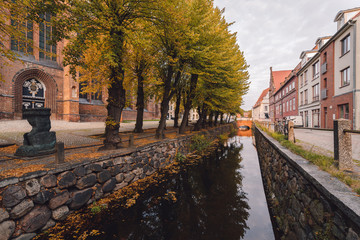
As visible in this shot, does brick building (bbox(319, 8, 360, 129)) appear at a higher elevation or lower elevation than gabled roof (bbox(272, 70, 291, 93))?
lower

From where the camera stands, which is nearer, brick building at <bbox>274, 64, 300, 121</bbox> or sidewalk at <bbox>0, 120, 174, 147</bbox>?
sidewalk at <bbox>0, 120, 174, 147</bbox>

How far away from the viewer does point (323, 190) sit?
232 centimetres

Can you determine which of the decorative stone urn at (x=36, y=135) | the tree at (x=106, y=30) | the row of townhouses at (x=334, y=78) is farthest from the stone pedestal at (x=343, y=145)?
the row of townhouses at (x=334, y=78)

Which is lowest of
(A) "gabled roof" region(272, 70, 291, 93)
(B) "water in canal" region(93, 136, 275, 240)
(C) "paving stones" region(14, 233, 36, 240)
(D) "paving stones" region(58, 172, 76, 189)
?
(B) "water in canal" region(93, 136, 275, 240)

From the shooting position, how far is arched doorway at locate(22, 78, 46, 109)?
2034 centimetres

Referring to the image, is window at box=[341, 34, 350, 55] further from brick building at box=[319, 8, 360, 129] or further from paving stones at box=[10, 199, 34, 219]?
paving stones at box=[10, 199, 34, 219]

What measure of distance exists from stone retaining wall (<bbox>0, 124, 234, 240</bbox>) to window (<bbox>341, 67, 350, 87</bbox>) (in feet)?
64.5

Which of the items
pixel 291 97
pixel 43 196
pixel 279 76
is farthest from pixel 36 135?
pixel 279 76

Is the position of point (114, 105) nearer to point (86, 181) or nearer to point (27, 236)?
point (86, 181)

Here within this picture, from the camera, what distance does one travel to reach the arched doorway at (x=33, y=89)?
19375mm

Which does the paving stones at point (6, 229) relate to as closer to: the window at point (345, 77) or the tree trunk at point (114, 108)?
the tree trunk at point (114, 108)

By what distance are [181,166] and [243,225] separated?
4.91 meters

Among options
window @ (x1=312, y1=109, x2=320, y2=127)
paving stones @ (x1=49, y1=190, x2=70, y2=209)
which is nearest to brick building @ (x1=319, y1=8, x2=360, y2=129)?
window @ (x1=312, y1=109, x2=320, y2=127)

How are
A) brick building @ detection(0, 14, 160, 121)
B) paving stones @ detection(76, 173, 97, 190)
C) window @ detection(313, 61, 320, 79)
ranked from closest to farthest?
1. paving stones @ detection(76, 173, 97, 190)
2. brick building @ detection(0, 14, 160, 121)
3. window @ detection(313, 61, 320, 79)
